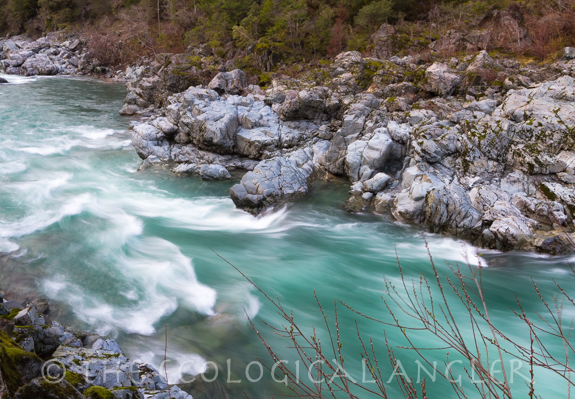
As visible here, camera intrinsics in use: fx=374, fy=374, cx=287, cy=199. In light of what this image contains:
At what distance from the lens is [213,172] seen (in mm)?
12570

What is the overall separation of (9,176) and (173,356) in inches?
392

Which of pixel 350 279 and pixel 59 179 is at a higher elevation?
pixel 59 179

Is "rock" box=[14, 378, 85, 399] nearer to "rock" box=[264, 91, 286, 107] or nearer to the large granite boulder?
the large granite boulder

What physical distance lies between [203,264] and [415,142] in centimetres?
738

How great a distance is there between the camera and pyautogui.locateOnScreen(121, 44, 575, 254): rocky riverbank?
9430 mm

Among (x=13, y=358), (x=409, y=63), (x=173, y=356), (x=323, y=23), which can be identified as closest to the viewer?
(x=13, y=358)

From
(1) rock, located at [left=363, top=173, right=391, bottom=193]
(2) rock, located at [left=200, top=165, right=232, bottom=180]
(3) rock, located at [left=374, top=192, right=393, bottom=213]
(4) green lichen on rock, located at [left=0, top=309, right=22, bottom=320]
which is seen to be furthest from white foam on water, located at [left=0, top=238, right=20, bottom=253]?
(1) rock, located at [left=363, top=173, right=391, bottom=193]

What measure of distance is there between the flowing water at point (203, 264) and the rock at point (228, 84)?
21.9ft

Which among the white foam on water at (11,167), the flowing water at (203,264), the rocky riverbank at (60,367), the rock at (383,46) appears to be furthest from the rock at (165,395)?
the rock at (383,46)

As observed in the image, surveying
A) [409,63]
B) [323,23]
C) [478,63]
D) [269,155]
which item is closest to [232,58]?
[323,23]

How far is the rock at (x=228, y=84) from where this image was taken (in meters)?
18.2

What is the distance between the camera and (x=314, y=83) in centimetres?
1733

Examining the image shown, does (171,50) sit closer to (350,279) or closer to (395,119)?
(395,119)

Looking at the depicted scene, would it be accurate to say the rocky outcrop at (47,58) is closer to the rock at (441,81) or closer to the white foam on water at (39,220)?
the white foam on water at (39,220)
